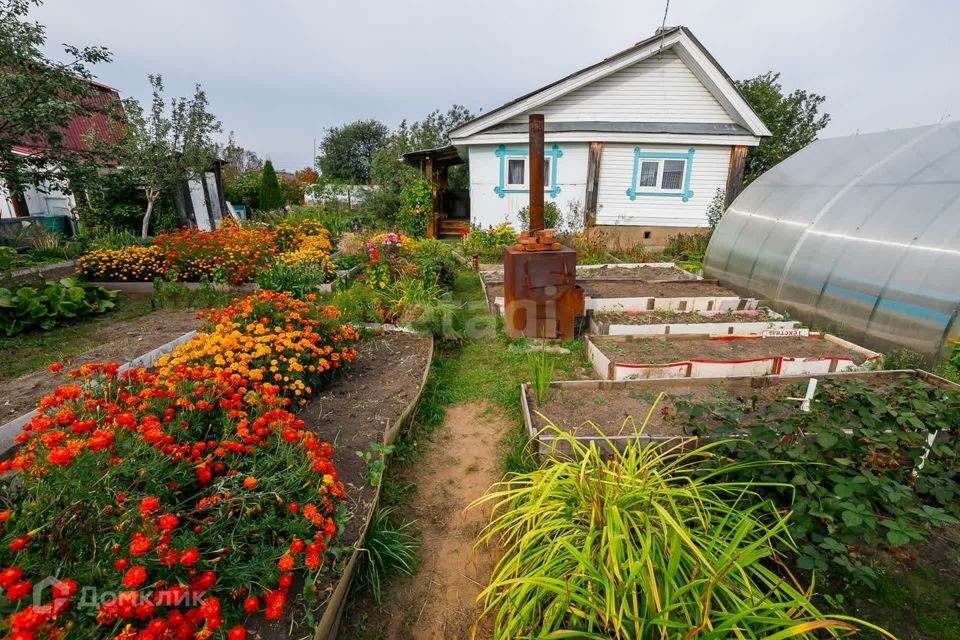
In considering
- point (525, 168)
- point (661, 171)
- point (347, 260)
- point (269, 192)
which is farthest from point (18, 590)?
point (269, 192)

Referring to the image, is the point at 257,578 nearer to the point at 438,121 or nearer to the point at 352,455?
the point at 352,455

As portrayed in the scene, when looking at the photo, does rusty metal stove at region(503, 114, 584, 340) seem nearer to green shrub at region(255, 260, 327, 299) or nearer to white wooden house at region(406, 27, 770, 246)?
green shrub at region(255, 260, 327, 299)

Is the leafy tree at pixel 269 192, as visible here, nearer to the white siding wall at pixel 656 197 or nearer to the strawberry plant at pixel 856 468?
the white siding wall at pixel 656 197

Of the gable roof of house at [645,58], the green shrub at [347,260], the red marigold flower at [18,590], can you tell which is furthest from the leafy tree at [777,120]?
the red marigold flower at [18,590]

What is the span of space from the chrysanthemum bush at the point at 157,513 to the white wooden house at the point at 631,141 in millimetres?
10123

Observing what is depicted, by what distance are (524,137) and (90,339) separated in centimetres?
956

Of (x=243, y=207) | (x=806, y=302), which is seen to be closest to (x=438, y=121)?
(x=243, y=207)

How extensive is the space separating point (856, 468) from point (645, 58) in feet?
37.9

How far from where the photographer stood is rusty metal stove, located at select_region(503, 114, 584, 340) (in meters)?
4.84

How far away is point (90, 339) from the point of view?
4883mm

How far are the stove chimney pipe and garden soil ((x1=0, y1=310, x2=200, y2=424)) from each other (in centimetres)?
458

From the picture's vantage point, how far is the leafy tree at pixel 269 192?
1898 cm

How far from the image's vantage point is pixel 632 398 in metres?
3.32

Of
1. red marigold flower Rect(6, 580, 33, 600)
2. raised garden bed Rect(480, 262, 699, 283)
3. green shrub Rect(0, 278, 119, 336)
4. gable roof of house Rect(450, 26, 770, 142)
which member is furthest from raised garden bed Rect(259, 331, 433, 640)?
gable roof of house Rect(450, 26, 770, 142)
